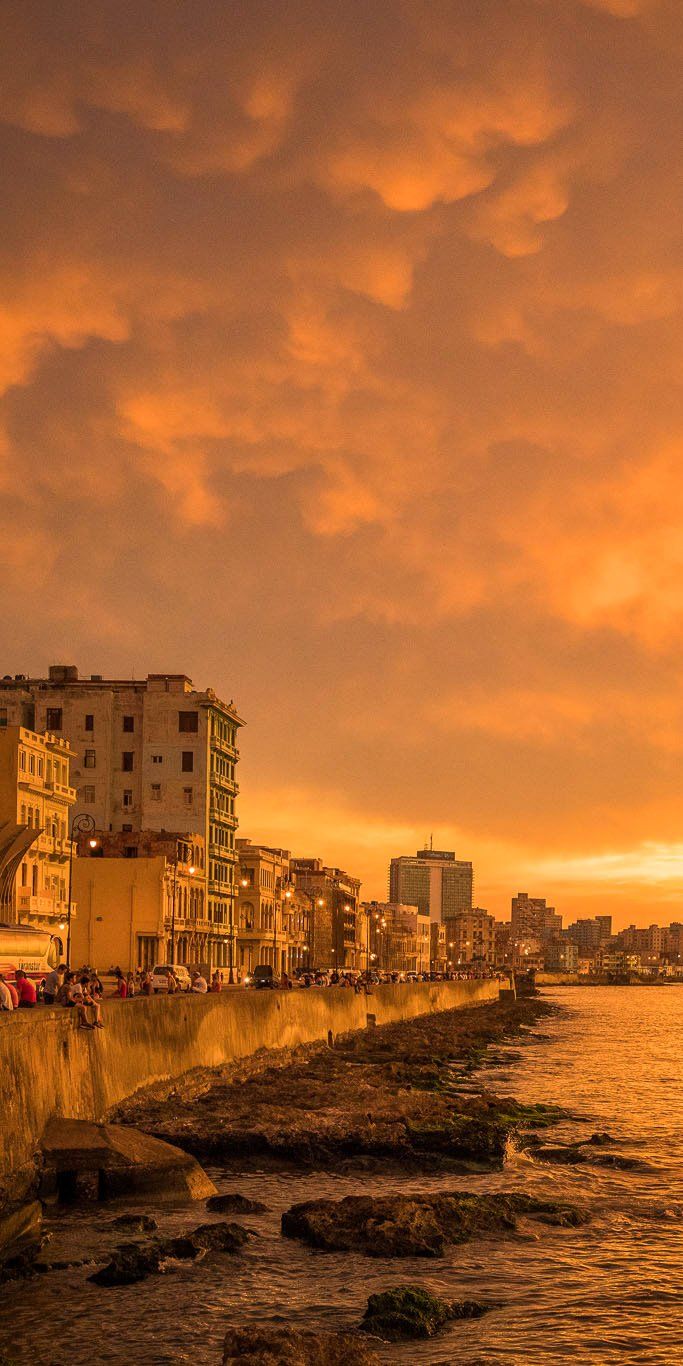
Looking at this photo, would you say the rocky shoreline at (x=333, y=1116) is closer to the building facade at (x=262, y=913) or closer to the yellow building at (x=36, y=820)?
the yellow building at (x=36, y=820)

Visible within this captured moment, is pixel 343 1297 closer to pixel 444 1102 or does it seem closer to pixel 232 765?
pixel 444 1102

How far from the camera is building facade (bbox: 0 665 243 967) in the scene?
350ft

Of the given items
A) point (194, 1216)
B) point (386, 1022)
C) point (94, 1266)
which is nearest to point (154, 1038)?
point (194, 1216)

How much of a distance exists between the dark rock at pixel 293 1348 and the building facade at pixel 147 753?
8856 centimetres

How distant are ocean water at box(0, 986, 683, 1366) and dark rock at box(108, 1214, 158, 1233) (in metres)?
0.35

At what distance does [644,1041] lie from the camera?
90875 mm

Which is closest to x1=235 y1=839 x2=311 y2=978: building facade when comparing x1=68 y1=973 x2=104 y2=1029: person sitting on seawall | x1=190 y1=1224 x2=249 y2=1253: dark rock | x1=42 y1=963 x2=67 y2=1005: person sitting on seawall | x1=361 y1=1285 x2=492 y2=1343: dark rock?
x1=42 y1=963 x2=67 y2=1005: person sitting on seawall

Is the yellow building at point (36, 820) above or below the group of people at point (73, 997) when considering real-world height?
above

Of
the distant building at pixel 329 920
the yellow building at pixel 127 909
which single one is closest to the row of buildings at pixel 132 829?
the yellow building at pixel 127 909

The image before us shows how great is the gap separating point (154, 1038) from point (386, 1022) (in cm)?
4792

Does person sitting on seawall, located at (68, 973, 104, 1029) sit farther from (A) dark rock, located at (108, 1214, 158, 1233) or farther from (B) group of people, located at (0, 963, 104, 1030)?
(A) dark rock, located at (108, 1214, 158, 1233)

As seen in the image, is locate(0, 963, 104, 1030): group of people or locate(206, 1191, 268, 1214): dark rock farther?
locate(0, 963, 104, 1030): group of people

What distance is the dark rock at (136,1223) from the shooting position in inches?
862

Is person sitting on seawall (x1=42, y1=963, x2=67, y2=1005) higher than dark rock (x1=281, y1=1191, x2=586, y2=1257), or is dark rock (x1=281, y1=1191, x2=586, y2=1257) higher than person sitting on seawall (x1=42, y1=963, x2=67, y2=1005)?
person sitting on seawall (x1=42, y1=963, x2=67, y2=1005)
